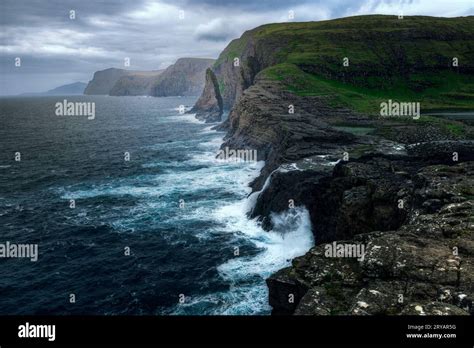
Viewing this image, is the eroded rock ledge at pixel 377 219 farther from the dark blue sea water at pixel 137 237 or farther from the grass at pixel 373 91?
the grass at pixel 373 91

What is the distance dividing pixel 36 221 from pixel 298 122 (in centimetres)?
5075

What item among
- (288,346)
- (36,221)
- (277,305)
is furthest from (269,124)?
(288,346)

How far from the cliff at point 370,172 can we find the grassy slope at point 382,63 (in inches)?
21.2

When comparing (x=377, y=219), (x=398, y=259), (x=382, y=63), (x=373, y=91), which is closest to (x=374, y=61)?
(x=382, y=63)

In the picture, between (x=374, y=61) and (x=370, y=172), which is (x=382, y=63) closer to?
(x=374, y=61)

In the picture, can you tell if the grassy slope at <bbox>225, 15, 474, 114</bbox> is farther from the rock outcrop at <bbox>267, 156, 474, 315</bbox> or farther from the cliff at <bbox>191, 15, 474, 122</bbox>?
the rock outcrop at <bbox>267, 156, 474, 315</bbox>

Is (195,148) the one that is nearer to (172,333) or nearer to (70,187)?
(70,187)

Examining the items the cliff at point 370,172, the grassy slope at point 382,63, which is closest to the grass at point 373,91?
the grassy slope at point 382,63

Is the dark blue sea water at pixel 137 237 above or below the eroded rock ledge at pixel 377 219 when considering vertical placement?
below

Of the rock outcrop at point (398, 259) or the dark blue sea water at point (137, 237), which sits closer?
the rock outcrop at point (398, 259)

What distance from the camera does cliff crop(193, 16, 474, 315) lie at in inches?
795

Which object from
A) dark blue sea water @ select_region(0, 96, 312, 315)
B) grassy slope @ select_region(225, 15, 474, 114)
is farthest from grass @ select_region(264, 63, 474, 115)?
dark blue sea water @ select_region(0, 96, 312, 315)

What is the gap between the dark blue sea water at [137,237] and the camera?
35.7 m

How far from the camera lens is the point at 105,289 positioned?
37406 millimetres
